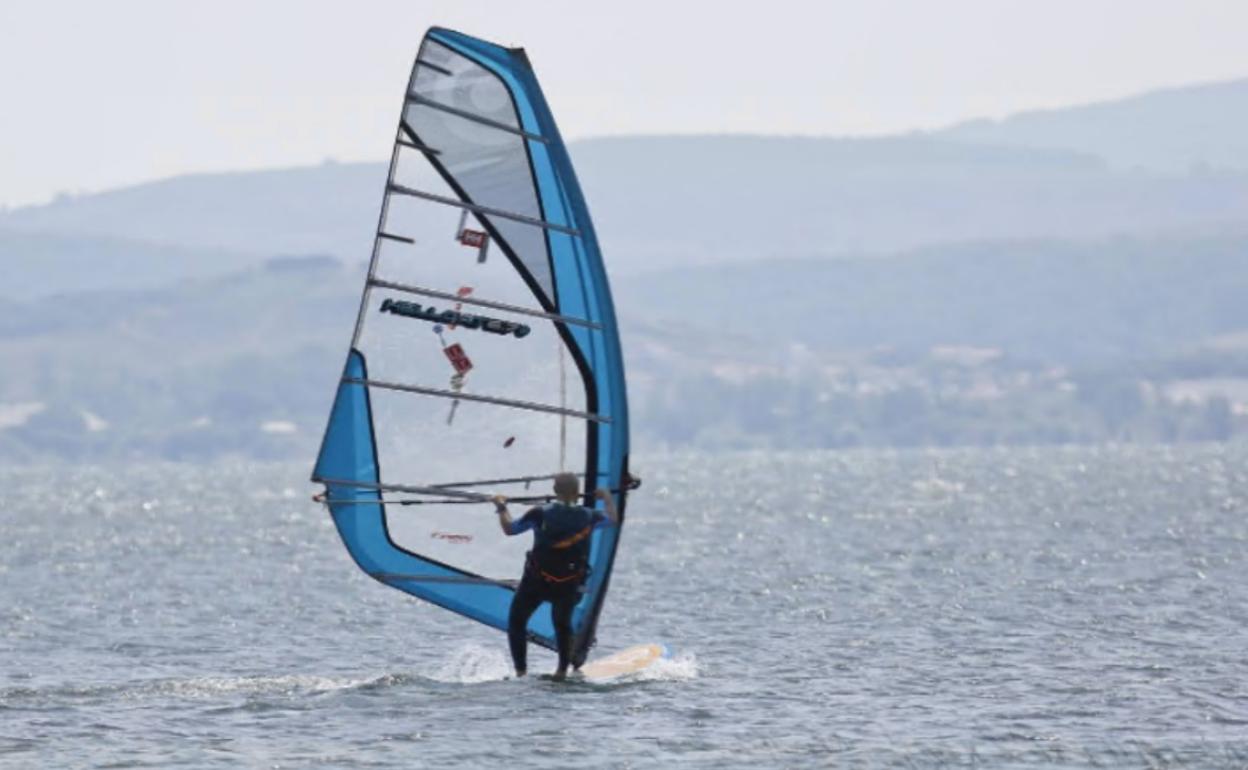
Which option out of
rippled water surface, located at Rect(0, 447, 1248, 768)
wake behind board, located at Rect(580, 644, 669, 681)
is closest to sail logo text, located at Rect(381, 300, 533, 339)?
rippled water surface, located at Rect(0, 447, 1248, 768)

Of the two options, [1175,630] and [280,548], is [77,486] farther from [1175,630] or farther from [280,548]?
[1175,630]

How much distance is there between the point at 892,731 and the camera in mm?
19391

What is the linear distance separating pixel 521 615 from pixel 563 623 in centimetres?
36

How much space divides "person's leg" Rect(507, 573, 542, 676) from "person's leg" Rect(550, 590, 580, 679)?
16 centimetres

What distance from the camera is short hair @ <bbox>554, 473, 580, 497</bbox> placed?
20.2 meters

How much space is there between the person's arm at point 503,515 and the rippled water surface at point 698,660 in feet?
4.91

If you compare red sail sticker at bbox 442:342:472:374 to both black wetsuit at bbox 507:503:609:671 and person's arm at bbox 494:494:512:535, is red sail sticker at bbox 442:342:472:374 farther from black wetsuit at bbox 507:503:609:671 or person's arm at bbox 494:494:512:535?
black wetsuit at bbox 507:503:609:671

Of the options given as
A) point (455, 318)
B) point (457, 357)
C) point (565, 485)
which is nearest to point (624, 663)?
point (565, 485)

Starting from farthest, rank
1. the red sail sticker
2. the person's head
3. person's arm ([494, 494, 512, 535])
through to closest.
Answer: the red sail sticker → the person's head → person's arm ([494, 494, 512, 535])

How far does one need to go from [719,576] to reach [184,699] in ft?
67.5

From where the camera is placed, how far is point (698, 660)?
2516 centimetres

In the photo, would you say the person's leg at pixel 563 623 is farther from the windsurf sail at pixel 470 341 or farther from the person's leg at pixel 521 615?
the windsurf sail at pixel 470 341

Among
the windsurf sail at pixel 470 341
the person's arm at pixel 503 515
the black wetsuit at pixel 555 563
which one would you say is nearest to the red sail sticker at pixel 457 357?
the windsurf sail at pixel 470 341

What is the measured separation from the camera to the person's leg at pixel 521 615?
68.5 feet
